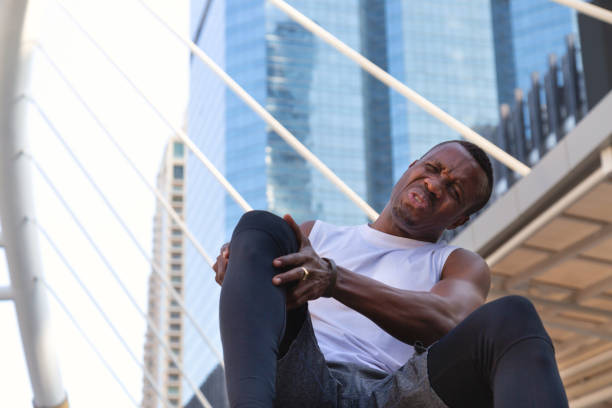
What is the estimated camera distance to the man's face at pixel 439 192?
76.5 inches

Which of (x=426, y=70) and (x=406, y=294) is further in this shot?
(x=426, y=70)

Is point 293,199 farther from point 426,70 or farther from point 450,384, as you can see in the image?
point 450,384

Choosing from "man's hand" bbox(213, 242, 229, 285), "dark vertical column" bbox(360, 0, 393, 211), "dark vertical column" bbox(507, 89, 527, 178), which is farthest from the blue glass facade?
"man's hand" bbox(213, 242, 229, 285)

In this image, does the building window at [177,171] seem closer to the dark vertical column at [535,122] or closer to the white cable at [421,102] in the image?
the dark vertical column at [535,122]

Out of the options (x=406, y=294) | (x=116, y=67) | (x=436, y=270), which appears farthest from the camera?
(x=116, y=67)

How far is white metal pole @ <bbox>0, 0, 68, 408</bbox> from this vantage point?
5.07 meters

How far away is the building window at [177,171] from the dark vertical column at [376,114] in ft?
90.3

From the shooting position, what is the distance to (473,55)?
71062 mm

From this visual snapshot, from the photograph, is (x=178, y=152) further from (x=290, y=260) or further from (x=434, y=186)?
(x=290, y=260)

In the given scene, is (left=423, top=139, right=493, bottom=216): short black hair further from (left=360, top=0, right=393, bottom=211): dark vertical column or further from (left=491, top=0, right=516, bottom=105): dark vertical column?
(left=491, top=0, right=516, bottom=105): dark vertical column

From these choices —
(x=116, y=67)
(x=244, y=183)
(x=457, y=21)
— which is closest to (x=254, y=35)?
(x=244, y=183)

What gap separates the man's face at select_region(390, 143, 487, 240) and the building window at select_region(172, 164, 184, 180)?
87.2 meters

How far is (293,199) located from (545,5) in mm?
25180

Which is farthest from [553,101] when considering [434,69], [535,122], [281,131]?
[434,69]
